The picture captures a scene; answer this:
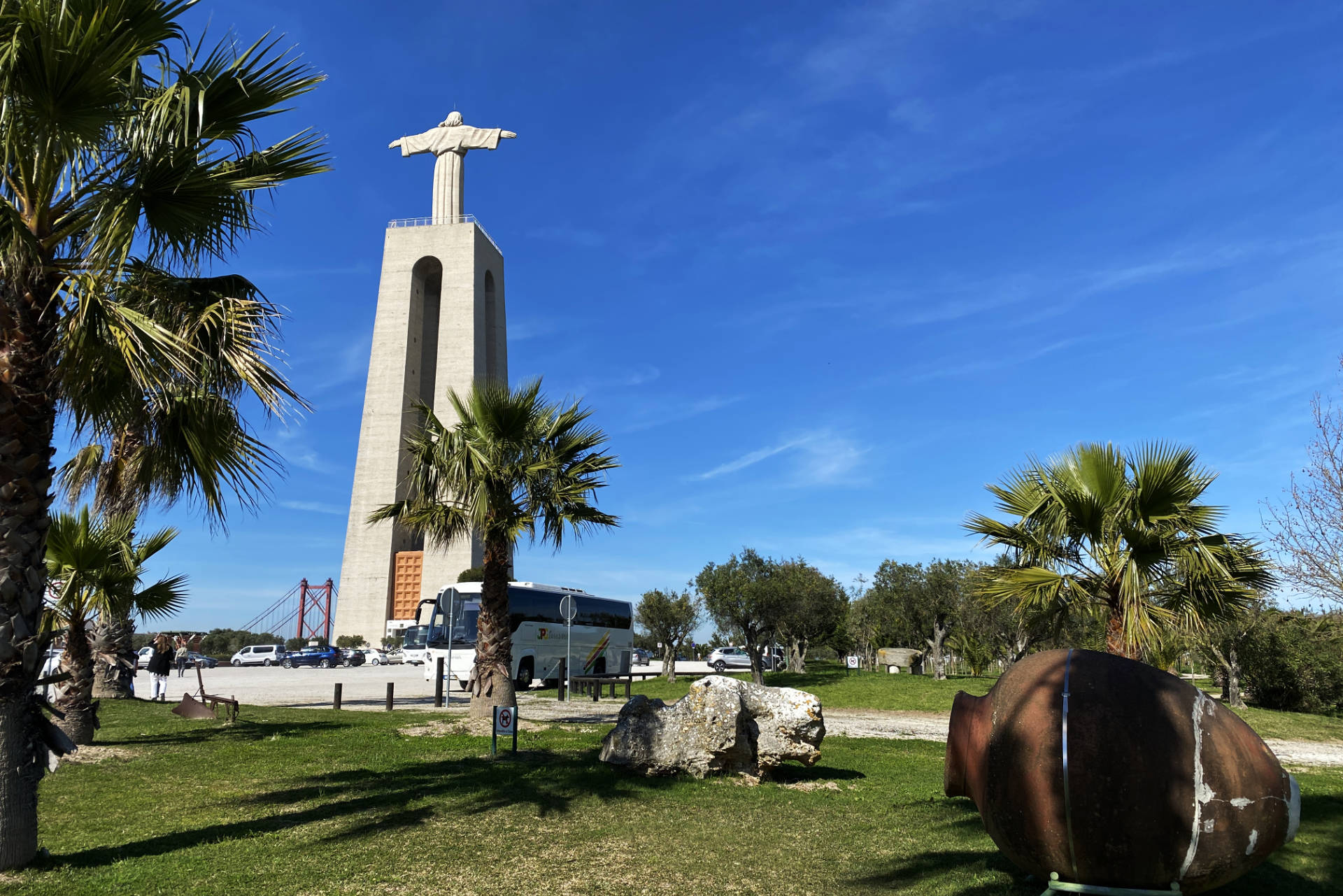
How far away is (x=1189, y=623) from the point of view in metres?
10.8

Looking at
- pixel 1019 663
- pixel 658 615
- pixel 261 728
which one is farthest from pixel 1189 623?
pixel 658 615

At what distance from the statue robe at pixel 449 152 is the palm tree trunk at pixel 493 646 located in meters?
58.7

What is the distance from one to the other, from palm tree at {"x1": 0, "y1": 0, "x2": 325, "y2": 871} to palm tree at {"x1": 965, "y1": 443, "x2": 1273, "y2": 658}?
9440 millimetres

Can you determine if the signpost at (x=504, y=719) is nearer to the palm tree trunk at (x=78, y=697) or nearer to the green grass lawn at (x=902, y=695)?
the palm tree trunk at (x=78, y=697)

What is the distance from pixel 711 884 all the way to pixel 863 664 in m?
58.0

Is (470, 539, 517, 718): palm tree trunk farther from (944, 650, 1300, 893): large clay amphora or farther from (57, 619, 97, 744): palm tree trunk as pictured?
(944, 650, 1300, 893): large clay amphora

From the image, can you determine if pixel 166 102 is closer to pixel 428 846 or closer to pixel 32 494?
pixel 32 494

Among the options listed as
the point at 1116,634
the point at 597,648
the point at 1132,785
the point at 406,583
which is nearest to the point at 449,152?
the point at 406,583

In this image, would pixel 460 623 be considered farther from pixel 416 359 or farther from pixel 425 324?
pixel 425 324

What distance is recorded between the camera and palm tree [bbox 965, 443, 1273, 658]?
34.2ft

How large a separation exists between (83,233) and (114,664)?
17.0 meters

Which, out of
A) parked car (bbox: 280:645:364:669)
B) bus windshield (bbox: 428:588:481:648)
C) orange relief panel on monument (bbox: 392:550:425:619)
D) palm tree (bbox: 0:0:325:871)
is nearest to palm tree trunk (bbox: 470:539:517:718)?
palm tree (bbox: 0:0:325:871)

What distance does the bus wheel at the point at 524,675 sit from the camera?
1109 inches

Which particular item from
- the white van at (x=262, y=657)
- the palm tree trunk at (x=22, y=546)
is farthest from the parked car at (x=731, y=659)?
the palm tree trunk at (x=22, y=546)
